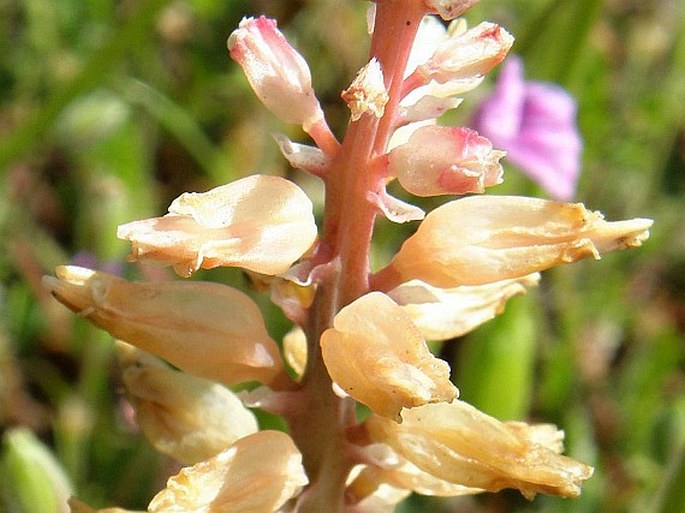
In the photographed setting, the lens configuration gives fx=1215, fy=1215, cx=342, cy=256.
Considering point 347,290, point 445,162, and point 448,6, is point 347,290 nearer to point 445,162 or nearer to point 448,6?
point 445,162

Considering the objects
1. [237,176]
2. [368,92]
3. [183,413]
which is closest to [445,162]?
[368,92]

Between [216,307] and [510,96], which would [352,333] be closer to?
[216,307]

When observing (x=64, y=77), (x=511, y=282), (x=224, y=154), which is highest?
(x=511, y=282)

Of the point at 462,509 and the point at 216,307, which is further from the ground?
the point at 216,307

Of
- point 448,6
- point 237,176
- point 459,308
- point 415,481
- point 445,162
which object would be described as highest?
point 448,6

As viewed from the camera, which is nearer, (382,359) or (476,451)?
(382,359)

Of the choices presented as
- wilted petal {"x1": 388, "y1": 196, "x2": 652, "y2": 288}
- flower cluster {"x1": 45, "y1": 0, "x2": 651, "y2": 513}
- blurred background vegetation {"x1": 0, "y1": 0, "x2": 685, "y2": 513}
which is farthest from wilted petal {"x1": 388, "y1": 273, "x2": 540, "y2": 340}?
blurred background vegetation {"x1": 0, "y1": 0, "x2": 685, "y2": 513}

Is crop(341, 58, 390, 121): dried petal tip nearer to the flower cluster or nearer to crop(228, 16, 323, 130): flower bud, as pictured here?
the flower cluster

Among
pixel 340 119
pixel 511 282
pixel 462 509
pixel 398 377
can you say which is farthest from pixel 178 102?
pixel 398 377
